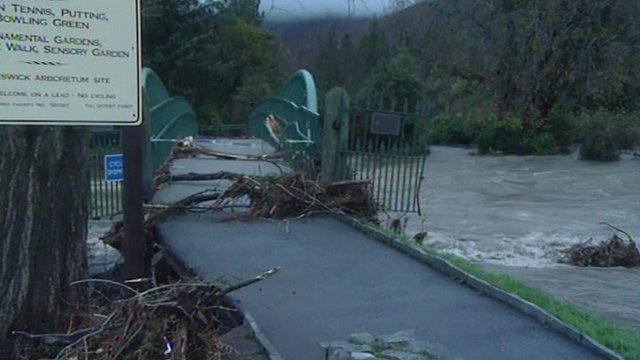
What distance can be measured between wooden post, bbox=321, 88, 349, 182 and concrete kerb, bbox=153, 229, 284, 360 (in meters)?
3.06

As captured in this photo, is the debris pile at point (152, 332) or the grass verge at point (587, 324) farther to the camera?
the grass verge at point (587, 324)

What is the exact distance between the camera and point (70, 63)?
14.0ft

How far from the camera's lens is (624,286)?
11.5m

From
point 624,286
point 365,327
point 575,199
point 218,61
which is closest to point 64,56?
point 365,327

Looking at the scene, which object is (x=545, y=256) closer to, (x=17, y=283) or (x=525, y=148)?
(x=17, y=283)

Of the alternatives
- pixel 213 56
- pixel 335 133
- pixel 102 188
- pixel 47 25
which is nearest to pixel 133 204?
pixel 47 25

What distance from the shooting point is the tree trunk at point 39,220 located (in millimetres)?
4508

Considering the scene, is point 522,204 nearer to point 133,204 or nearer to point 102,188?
point 102,188

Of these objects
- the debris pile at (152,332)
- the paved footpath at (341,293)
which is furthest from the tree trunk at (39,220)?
the paved footpath at (341,293)

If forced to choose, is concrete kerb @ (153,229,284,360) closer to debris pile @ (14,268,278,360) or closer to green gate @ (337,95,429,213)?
debris pile @ (14,268,278,360)

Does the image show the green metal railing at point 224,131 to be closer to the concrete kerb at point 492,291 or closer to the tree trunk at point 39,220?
the concrete kerb at point 492,291

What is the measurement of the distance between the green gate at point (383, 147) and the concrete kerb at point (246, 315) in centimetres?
321

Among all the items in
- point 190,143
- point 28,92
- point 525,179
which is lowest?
point 525,179

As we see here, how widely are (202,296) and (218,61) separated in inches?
1709
